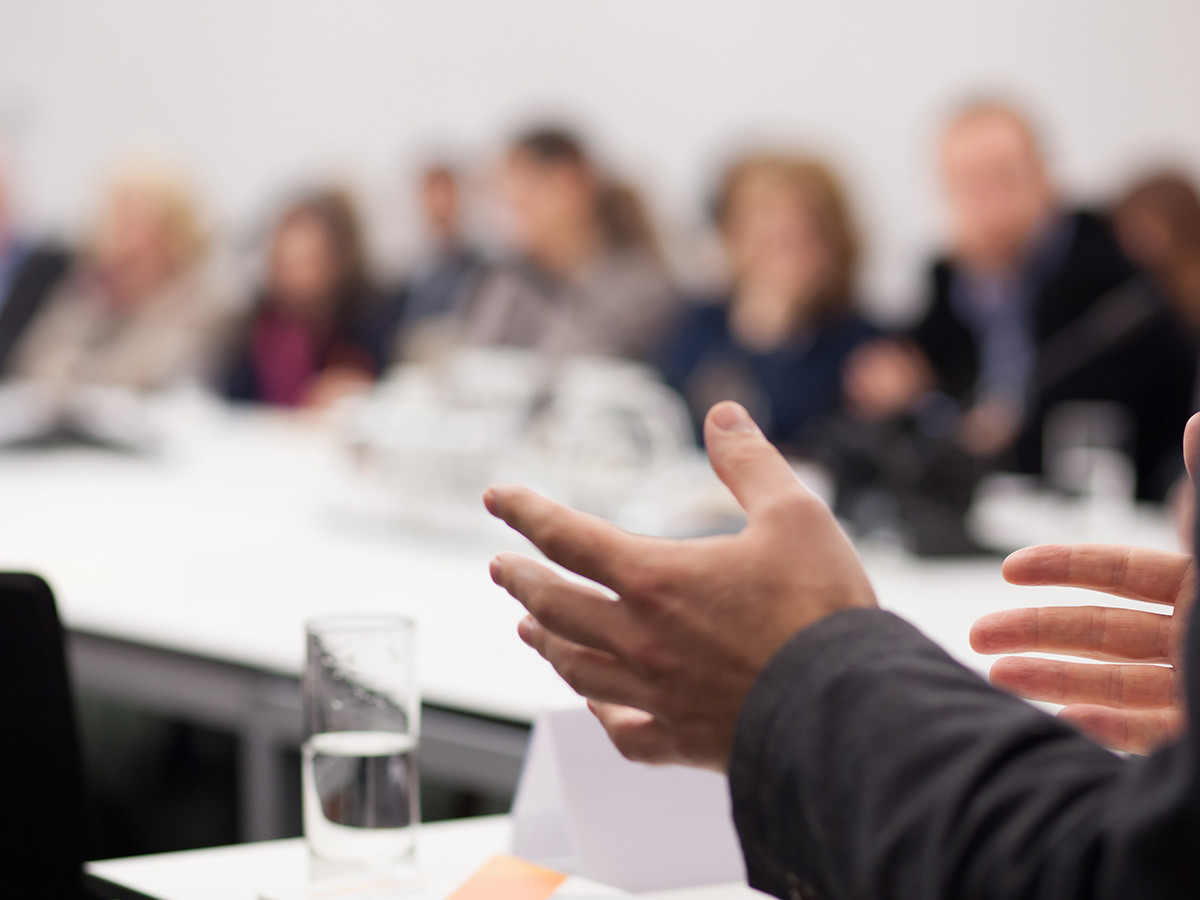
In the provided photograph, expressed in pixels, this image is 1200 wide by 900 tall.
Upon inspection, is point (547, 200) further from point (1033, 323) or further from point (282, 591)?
point (282, 591)

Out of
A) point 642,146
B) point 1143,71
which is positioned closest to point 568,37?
point 642,146

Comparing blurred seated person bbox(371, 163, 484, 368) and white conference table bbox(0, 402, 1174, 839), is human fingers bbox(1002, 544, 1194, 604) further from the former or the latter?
blurred seated person bbox(371, 163, 484, 368)

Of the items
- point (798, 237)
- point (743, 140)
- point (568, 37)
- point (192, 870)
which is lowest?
point (192, 870)

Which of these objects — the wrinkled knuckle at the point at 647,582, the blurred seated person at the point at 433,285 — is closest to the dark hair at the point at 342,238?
the blurred seated person at the point at 433,285

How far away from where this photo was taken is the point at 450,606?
1.45 metres

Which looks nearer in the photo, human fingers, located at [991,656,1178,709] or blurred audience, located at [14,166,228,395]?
human fingers, located at [991,656,1178,709]

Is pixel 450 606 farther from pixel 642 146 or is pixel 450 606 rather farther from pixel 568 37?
pixel 568 37

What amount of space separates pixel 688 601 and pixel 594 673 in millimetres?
54

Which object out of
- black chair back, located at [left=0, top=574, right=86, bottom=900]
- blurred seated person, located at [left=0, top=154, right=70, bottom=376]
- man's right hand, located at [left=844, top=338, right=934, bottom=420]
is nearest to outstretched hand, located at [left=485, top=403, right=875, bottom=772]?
black chair back, located at [left=0, top=574, right=86, bottom=900]

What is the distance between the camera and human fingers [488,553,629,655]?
51cm

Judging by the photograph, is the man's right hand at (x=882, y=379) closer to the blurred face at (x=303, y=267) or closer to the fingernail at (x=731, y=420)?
the blurred face at (x=303, y=267)

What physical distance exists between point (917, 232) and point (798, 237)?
6.07 ft

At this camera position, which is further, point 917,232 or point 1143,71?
point 917,232

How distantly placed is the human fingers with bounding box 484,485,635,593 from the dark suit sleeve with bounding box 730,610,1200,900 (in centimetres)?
7
